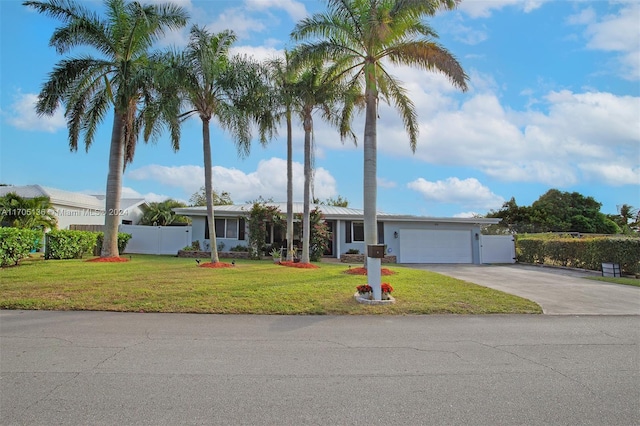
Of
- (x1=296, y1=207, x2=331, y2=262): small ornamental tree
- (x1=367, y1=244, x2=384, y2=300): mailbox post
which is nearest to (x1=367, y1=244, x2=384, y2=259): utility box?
(x1=367, y1=244, x2=384, y2=300): mailbox post

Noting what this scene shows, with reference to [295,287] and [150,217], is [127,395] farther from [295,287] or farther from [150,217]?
[150,217]

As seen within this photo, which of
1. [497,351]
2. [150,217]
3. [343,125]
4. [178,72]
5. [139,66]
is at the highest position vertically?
[139,66]

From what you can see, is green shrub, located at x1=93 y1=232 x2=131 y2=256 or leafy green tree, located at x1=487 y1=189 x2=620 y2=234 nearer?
green shrub, located at x1=93 y1=232 x2=131 y2=256

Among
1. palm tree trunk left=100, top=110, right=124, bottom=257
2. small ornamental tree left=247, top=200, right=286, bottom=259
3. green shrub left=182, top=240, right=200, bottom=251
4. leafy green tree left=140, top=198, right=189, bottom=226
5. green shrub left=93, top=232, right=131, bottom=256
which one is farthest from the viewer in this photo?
leafy green tree left=140, top=198, right=189, bottom=226

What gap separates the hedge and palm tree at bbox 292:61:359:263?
9.63 m

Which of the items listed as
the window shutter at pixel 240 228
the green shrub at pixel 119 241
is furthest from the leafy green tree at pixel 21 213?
the window shutter at pixel 240 228

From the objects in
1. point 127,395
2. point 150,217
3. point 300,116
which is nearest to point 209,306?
point 127,395

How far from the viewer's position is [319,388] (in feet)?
12.7

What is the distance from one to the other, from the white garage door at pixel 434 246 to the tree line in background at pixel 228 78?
27.0ft

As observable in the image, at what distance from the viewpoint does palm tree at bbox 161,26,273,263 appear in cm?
1376

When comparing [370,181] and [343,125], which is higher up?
[343,125]

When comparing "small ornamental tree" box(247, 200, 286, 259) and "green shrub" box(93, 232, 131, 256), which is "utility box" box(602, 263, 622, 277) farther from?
"green shrub" box(93, 232, 131, 256)

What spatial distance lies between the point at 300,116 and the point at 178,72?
5023 millimetres

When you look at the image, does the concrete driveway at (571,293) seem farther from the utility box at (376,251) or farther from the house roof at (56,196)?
the house roof at (56,196)
